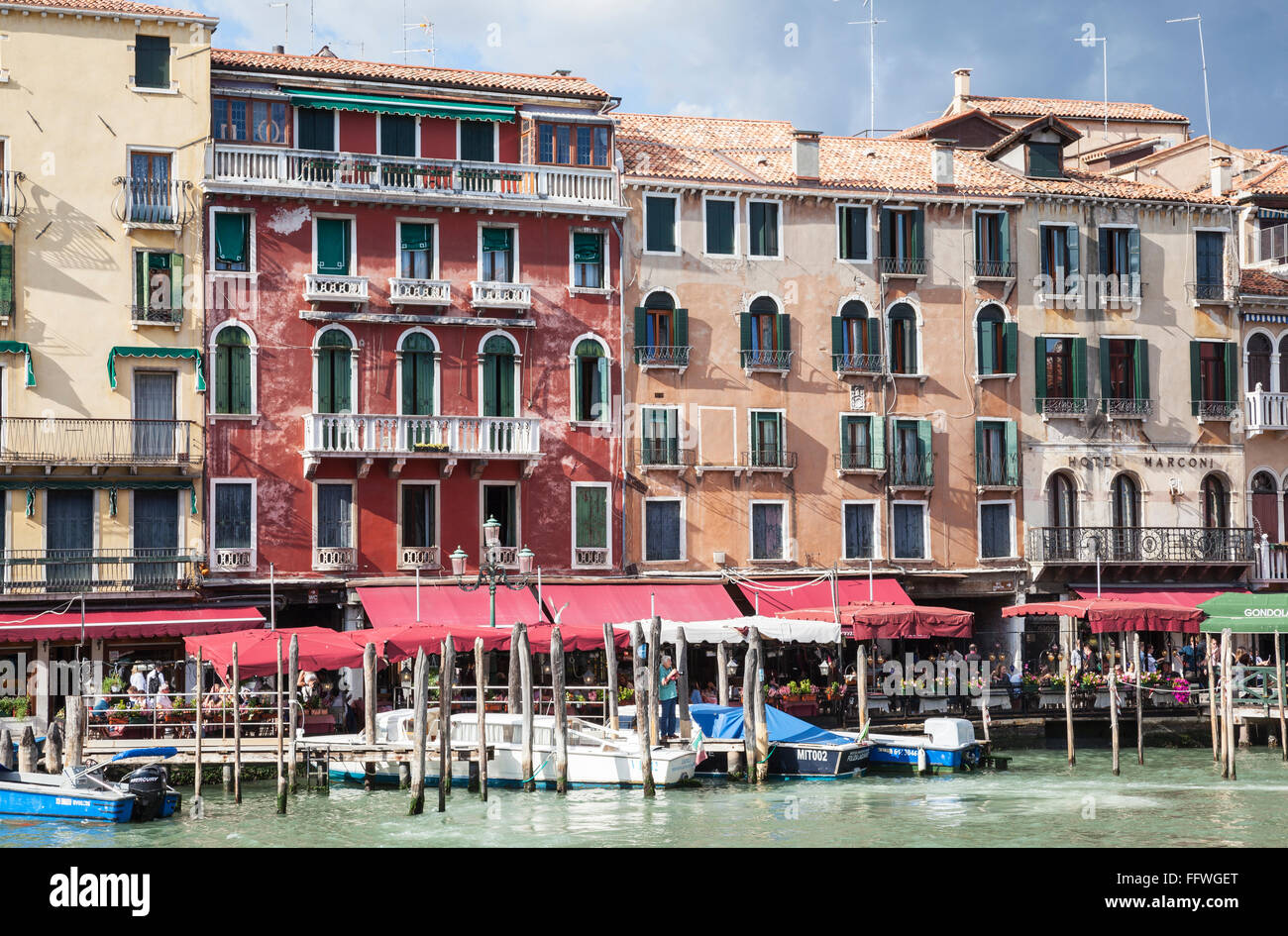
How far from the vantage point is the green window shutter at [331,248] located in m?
36.9

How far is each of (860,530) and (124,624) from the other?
1737cm

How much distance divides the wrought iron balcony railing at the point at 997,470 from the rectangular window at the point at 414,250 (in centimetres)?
1426

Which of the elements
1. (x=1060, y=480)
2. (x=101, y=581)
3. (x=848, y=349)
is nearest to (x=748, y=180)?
(x=848, y=349)

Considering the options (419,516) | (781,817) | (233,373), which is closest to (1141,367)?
(419,516)

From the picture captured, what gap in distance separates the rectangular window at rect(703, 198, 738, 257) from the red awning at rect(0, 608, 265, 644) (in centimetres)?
1381

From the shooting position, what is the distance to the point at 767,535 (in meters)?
39.9

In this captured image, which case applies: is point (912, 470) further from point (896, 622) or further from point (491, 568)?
point (491, 568)

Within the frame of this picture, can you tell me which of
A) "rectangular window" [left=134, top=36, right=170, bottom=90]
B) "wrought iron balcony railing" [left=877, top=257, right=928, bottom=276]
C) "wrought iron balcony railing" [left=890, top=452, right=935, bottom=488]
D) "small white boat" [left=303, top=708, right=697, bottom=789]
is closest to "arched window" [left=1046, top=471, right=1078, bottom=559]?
"wrought iron balcony railing" [left=890, top=452, right=935, bottom=488]

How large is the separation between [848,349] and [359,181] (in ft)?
40.6

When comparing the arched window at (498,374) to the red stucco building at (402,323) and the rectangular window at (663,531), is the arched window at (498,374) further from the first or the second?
the rectangular window at (663,531)

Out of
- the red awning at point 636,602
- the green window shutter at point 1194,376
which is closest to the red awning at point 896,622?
the red awning at point 636,602

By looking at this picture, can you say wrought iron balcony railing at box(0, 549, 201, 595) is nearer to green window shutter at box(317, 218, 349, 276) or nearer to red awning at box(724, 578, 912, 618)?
green window shutter at box(317, 218, 349, 276)

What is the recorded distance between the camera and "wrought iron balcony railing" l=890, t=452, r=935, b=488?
4075 cm

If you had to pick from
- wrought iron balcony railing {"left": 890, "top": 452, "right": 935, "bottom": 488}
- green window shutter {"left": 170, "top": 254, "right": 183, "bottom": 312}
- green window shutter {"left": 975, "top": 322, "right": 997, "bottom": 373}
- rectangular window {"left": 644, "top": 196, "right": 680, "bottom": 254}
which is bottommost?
wrought iron balcony railing {"left": 890, "top": 452, "right": 935, "bottom": 488}
